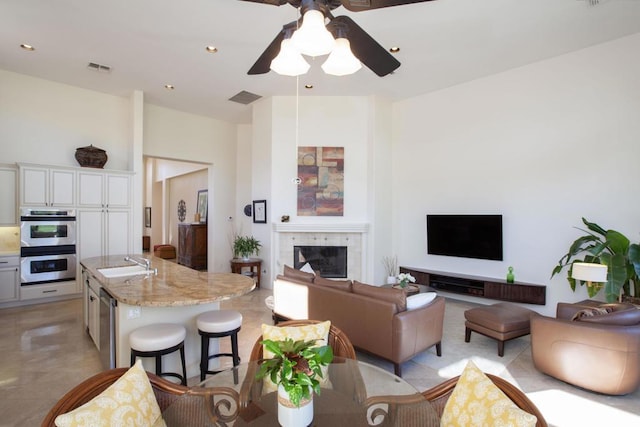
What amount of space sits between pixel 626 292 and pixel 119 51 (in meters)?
7.01

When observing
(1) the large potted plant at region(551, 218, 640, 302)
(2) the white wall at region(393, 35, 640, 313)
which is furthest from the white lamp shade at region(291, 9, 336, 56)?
(2) the white wall at region(393, 35, 640, 313)

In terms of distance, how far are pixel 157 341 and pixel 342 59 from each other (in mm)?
2337

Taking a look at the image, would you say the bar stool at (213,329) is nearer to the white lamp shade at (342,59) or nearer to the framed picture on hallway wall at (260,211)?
the white lamp shade at (342,59)

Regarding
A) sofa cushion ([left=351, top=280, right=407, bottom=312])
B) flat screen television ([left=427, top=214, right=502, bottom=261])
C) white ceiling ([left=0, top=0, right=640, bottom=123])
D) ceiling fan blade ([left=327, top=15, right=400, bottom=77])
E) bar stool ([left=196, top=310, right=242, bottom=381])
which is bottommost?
bar stool ([left=196, top=310, right=242, bottom=381])

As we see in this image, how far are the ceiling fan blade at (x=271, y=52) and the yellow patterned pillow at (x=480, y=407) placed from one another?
2272 mm

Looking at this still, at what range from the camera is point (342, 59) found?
217cm

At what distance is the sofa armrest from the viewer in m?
2.75

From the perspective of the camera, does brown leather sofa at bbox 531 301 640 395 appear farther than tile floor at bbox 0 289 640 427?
Yes

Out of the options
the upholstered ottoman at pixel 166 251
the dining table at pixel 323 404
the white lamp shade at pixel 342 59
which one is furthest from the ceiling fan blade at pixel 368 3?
the upholstered ottoman at pixel 166 251

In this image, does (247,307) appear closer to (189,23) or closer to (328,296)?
(328,296)

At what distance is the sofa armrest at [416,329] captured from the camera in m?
2.75

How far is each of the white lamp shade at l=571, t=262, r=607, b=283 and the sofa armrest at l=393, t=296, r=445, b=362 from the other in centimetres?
146

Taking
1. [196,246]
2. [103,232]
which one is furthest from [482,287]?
[196,246]

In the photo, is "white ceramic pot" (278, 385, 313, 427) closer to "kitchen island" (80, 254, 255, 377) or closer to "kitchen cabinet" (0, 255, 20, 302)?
"kitchen island" (80, 254, 255, 377)
